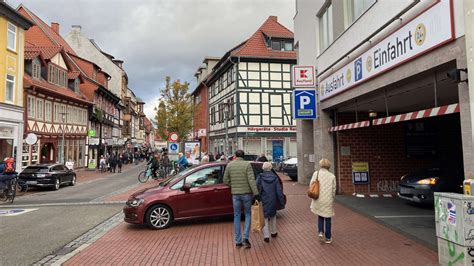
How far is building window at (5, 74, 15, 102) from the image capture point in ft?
69.2

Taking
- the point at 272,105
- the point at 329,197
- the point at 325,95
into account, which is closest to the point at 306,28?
the point at 325,95

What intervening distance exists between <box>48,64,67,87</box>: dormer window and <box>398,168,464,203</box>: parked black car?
27.4m

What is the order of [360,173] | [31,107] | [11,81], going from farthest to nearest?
[31,107] < [11,81] < [360,173]

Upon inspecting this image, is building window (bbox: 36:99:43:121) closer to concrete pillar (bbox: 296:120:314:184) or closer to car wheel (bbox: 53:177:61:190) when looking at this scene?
car wheel (bbox: 53:177:61:190)

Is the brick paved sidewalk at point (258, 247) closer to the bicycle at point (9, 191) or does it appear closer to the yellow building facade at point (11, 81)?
Result: the bicycle at point (9, 191)

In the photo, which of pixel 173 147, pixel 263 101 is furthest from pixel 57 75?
pixel 263 101

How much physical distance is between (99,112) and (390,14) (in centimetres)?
3399

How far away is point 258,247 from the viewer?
21.7 ft

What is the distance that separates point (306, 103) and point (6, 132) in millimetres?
17534

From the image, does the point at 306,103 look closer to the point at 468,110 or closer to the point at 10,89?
the point at 468,110

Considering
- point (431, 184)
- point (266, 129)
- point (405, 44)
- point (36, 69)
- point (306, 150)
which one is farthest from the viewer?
point (266, 129)

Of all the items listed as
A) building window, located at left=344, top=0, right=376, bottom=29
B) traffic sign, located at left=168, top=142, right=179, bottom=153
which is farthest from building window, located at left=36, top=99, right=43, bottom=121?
building window, located at left=344, top=0, right=376, bottom=29

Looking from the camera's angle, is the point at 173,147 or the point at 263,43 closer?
the point at 173,147

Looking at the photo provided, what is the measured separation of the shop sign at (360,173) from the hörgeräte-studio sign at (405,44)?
3.49 metres
